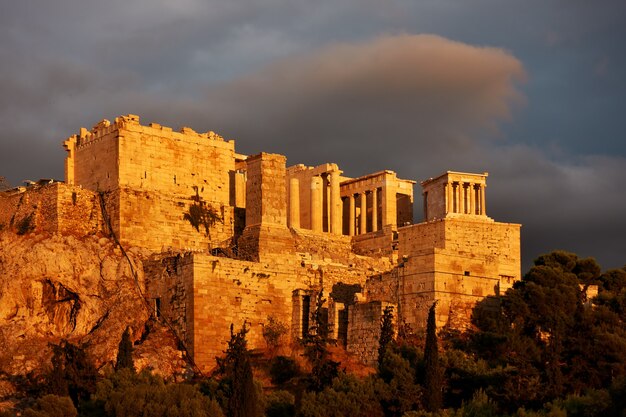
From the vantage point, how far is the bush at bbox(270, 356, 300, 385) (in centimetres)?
5988

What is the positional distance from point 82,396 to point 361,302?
11.3 m

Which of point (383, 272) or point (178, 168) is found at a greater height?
point (178, 168)

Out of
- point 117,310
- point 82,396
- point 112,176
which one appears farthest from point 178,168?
point 82,396

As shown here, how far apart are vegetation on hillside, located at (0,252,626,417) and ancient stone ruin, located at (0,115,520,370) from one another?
136 cm

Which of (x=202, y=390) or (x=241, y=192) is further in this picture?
(x=241, y=192)

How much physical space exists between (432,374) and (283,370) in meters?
7.13

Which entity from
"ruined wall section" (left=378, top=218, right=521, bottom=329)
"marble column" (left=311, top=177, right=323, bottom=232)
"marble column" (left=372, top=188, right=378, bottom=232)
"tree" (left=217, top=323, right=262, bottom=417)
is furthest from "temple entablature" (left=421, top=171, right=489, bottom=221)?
"tree" (left=217, top=323, right=262, bottom=417)

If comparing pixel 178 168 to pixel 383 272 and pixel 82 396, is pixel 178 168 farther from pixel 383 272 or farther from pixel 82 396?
pixel 82 396

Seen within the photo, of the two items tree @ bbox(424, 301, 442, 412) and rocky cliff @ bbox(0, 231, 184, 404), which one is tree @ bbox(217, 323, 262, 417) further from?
rocky cliff @ bbox(0, 231, 184, 404)

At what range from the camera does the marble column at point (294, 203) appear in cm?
7569

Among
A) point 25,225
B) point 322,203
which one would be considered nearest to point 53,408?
point 25,225

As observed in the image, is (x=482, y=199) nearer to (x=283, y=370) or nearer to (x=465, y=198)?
(x=465, y=198)

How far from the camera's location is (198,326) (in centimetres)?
6106

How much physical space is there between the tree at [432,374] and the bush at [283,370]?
6.26 metres
